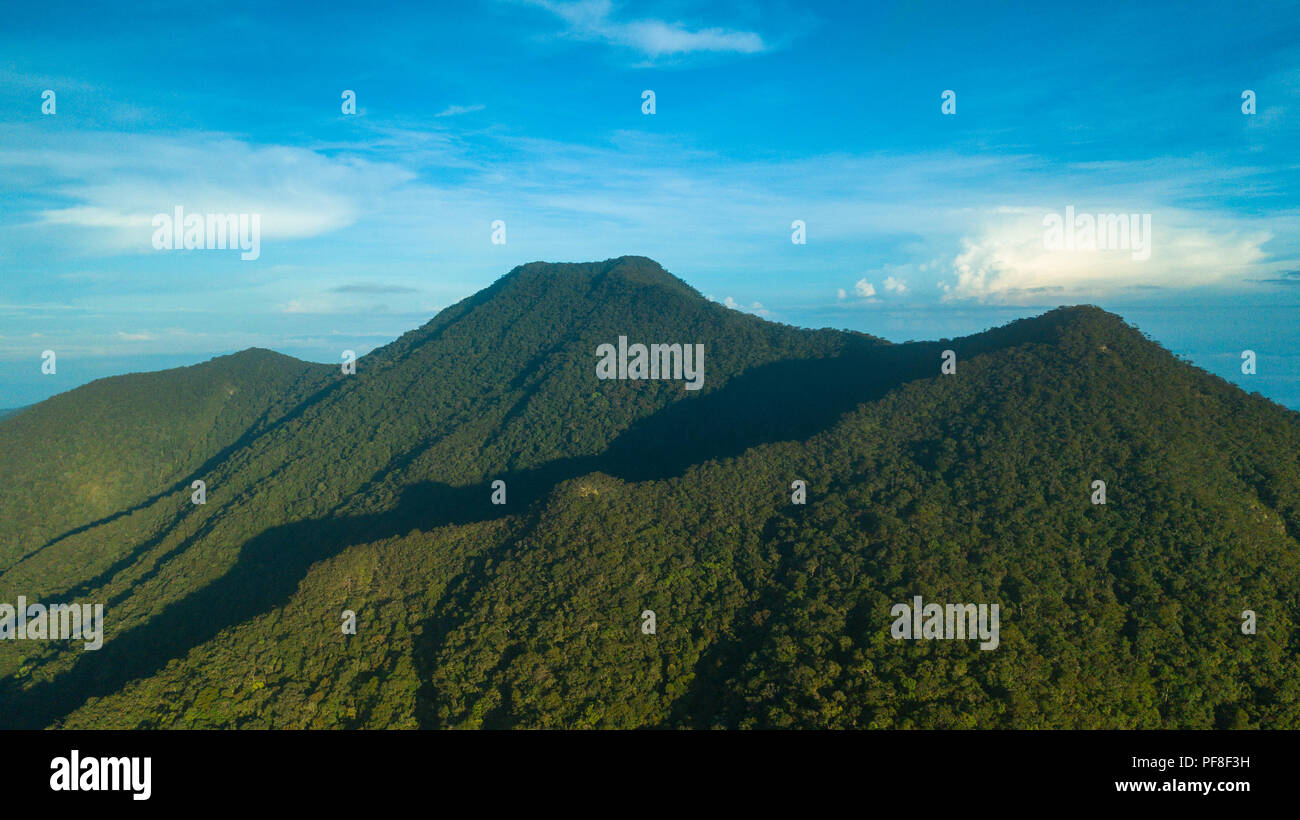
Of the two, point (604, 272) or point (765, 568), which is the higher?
point (604, 272)

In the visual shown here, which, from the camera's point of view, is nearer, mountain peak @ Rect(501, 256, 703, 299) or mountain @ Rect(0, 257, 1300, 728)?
mountain @ Rect(0, 257, 1300, 728)

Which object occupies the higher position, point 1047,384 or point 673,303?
point 673,303

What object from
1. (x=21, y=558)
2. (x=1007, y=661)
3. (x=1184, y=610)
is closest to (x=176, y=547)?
(x=21, y=558)

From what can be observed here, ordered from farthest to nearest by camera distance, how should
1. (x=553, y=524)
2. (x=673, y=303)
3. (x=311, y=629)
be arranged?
1. (x=673, y=303)
2. (x=553, y=524)
3. (x=311, y=629)

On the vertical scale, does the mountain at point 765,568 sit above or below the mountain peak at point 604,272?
below

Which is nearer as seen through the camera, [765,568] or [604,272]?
[765,568]

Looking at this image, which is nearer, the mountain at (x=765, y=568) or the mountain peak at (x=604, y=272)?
the mountain at (x=765, y=568)

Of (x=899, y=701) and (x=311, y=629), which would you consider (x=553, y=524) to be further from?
(x=899, y=701)

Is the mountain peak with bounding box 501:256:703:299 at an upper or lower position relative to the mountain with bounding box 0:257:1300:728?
upper
